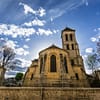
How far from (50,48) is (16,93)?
14604 millimetres

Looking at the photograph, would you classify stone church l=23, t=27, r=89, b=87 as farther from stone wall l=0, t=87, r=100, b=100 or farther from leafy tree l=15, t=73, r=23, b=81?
leafy tree l=15, t=73, r=23, b=81

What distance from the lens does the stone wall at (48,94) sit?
52.3 ft

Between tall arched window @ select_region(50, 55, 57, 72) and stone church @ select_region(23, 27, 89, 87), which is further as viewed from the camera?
tall arched window @ select_region(50, 55, 57, 72)

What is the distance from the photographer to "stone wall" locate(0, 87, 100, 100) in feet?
52.3

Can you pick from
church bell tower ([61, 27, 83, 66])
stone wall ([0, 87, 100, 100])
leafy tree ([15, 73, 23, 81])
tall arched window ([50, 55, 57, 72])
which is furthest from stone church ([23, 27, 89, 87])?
leafy tree ([15, 73, 23, 81])

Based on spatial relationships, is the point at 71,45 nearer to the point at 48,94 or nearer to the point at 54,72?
the point at 54,72

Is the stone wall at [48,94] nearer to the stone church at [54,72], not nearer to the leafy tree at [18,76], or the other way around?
the stone church at [54,72]

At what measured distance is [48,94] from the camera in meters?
16.2

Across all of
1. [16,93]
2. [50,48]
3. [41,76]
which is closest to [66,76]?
[41,76]

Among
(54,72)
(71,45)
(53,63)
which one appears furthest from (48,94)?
(71,45)

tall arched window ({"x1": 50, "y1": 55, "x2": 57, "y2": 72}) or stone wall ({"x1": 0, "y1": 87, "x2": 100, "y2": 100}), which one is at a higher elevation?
tall arched window ({"x1": 50, "y1": 55, "x2": 57, "y2": 72})

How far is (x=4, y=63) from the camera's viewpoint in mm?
31688

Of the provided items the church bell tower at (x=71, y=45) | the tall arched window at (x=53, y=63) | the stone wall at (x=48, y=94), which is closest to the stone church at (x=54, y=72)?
the tall arched window at (x=53, y=63)

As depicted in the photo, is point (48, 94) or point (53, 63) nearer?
point (48, 94)
